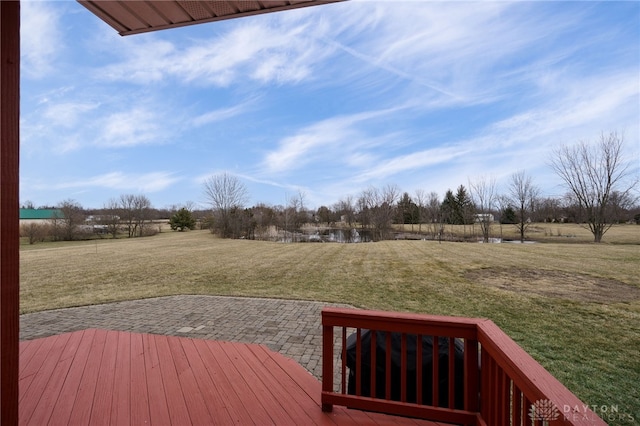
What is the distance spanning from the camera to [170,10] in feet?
5.30

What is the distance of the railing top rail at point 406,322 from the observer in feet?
5.41

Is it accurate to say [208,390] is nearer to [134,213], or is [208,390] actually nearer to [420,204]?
[420,204]

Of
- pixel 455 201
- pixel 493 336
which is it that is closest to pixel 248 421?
pixel 493 336

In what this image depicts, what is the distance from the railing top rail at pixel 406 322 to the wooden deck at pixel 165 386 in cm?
65

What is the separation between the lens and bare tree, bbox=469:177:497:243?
936 inches

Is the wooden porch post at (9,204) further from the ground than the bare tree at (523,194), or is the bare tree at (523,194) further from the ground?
the bare tree at (523,194)

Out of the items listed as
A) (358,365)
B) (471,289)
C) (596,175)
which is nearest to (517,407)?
(358,365)

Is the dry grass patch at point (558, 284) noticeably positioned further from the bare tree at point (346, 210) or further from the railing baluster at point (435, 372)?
the bare tree at point (346, 210)

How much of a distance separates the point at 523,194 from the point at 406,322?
86.9ft

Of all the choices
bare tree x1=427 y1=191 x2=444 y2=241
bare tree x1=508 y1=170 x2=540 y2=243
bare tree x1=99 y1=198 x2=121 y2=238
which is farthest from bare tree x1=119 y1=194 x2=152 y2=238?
bare tree x1=508 y1=170 x2=540 y2=243

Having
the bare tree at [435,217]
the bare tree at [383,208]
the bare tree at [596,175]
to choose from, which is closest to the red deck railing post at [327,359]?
the bare tree at [383,208]

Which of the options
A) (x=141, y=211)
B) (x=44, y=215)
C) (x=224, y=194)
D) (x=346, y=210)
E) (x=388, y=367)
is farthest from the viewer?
(x=346, y=210)

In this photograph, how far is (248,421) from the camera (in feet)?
6.03

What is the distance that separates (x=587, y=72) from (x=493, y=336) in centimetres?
706
